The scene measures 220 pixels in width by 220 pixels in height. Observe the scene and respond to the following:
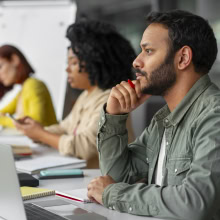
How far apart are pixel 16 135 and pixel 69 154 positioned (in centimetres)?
80

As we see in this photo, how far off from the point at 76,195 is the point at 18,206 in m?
0.37

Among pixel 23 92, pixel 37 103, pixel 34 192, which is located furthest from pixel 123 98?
pixel 23 92

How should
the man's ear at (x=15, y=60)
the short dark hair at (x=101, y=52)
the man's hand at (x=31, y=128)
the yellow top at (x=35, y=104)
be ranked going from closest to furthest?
the man's hand at (x=31, y=128), the short dark hair at (x=101, y=52), the yellow top at (x=35, y=104), the man's ear at (x=15, y=60)

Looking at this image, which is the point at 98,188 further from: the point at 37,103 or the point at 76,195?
the point at 37,103

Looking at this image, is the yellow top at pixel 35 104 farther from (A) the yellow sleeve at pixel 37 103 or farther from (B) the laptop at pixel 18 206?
(B) the laptop at pixel 18 206

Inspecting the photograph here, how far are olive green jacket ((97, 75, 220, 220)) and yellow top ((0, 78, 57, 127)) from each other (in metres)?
1.64

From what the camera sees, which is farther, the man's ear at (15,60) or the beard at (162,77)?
the man's ear at (15,60)

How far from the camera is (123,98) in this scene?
1574mm

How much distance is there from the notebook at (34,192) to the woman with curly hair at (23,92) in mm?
1732

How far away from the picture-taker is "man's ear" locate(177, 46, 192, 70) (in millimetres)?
1407

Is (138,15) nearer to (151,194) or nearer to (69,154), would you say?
(69,154)

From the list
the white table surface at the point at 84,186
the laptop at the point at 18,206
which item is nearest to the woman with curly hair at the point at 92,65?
the white table surface at the point at 84,186

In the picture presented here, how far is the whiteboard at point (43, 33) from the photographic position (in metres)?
4.69

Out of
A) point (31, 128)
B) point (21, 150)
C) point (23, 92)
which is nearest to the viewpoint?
point (21, 150)
